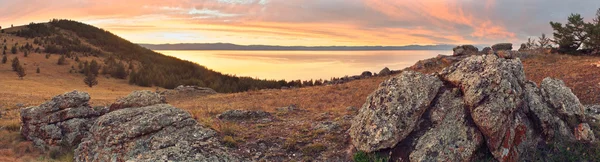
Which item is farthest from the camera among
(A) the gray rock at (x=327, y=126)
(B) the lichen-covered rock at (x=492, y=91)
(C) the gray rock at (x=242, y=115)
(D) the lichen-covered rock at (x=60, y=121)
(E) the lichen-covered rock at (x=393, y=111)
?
(C) the gray rock at (x=242, y=115)

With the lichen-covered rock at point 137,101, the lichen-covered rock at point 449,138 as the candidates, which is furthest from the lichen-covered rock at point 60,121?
the lichen-covered rock at point 449,138

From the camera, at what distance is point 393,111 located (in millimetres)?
8094

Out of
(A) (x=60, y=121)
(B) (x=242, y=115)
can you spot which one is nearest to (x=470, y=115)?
(B) (x=242, y=115)

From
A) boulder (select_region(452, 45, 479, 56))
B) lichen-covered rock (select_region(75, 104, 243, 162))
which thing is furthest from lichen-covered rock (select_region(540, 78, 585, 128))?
boulder (select_region(452, 45, 479, 56))

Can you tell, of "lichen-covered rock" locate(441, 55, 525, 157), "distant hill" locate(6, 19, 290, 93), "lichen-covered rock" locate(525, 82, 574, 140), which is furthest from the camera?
"distant hill" locate(6, 19, 290, 93)

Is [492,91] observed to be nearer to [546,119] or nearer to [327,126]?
[546,119]

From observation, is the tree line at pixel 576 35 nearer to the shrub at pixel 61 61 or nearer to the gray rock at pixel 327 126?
the gray rock at pixel 327 126

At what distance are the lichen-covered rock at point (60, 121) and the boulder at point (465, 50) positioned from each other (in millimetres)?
33115

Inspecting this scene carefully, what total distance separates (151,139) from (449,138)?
7.06 m

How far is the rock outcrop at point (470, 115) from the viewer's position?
23.9ft

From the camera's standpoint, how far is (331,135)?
32.4 feet

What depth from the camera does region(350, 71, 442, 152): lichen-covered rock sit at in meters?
7.83

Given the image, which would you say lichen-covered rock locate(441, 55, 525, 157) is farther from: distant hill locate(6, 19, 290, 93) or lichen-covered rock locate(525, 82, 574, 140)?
distant hill locate(6, 19, 290, 93)

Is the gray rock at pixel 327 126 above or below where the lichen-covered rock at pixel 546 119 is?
below
